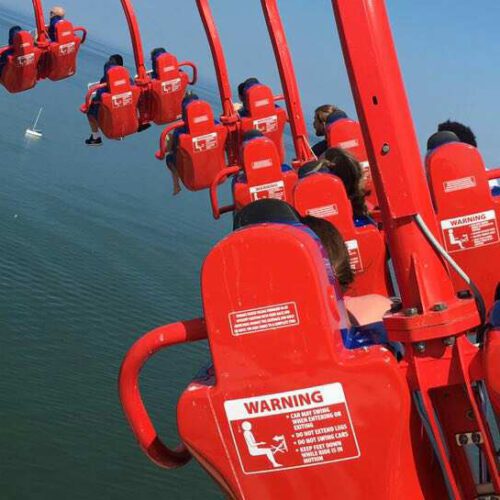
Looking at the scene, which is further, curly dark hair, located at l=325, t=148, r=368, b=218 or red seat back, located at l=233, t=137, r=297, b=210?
→ red seat back, located at l=233, t=137, r=297, b=210

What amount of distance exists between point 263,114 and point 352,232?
6.99 meters

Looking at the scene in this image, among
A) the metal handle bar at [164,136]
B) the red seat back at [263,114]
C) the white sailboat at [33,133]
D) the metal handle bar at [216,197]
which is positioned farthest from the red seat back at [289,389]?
the white sailboat at [33,133]

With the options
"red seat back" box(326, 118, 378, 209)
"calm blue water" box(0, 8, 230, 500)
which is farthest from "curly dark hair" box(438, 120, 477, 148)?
"calm blue water" box(0, 8, 230, 500)

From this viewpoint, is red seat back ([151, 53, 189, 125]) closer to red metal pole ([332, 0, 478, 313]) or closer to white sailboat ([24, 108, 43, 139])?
red metal pole ([332, 0, 478, 313])

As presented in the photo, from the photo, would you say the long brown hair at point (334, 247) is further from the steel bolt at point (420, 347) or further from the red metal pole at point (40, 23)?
the red metal pole at point (40, 23)

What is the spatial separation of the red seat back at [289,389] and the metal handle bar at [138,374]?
0.34 feet

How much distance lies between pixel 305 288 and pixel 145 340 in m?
0.48

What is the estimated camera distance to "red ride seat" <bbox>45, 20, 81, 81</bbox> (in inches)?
589

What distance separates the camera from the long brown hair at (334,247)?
136 inches

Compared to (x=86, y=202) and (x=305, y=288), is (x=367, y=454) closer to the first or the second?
(x=305, y=288)

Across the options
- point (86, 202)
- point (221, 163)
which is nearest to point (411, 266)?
point (221, 163)

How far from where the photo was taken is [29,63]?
14.6m

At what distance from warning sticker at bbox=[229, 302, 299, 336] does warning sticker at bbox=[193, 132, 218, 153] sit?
1051cm

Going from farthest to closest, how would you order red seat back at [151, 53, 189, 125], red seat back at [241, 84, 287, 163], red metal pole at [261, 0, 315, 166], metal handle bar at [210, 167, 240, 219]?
red seat back at [151, 53, 189, 125] → red seat back at [241, 84, 287, 163] → red metal pole at [261, 0, 315, 166] → metal handle bar at [210, 167, 240, 219]
